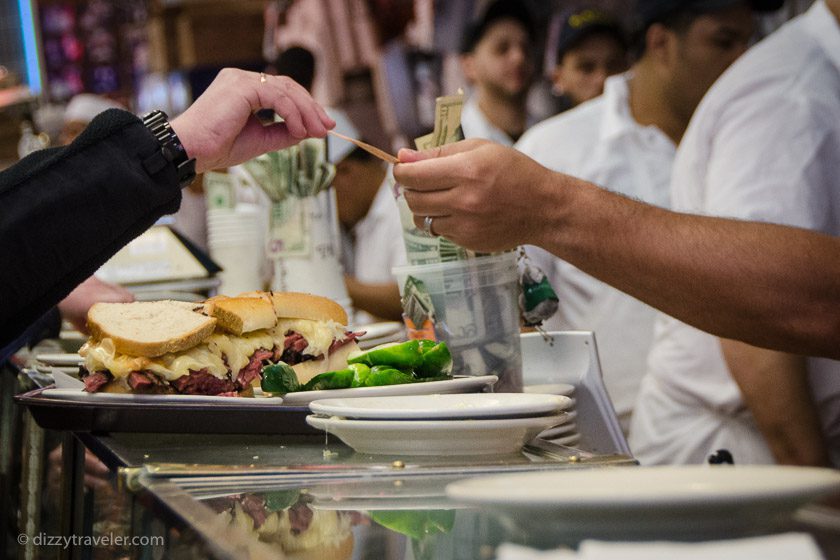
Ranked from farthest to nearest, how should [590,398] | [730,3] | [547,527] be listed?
1. [730,3]
2. [590,398]
3. [547,527]

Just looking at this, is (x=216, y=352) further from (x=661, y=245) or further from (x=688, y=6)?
(x=688, y=6)

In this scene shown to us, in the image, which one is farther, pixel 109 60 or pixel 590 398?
pixel 109 60

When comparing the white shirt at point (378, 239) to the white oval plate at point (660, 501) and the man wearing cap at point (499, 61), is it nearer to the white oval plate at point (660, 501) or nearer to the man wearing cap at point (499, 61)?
the man wearing cap at point (499, 61)

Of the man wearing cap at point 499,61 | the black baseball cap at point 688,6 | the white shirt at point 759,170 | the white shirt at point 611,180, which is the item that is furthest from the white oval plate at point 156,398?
the man wearing cap at point 499,61

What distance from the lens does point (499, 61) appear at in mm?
5316

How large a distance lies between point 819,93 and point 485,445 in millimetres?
1581

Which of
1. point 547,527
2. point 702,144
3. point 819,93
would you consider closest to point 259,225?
point 702,144

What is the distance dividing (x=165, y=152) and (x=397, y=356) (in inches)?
17.2

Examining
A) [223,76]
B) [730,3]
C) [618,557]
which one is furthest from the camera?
[730,3]

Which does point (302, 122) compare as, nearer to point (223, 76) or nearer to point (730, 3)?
point (223, 76)

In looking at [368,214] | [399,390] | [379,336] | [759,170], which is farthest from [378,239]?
[399,390]

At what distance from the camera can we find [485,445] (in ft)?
3.62

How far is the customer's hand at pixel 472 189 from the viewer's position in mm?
1490

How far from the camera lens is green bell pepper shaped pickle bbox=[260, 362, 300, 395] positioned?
4.51 ft
